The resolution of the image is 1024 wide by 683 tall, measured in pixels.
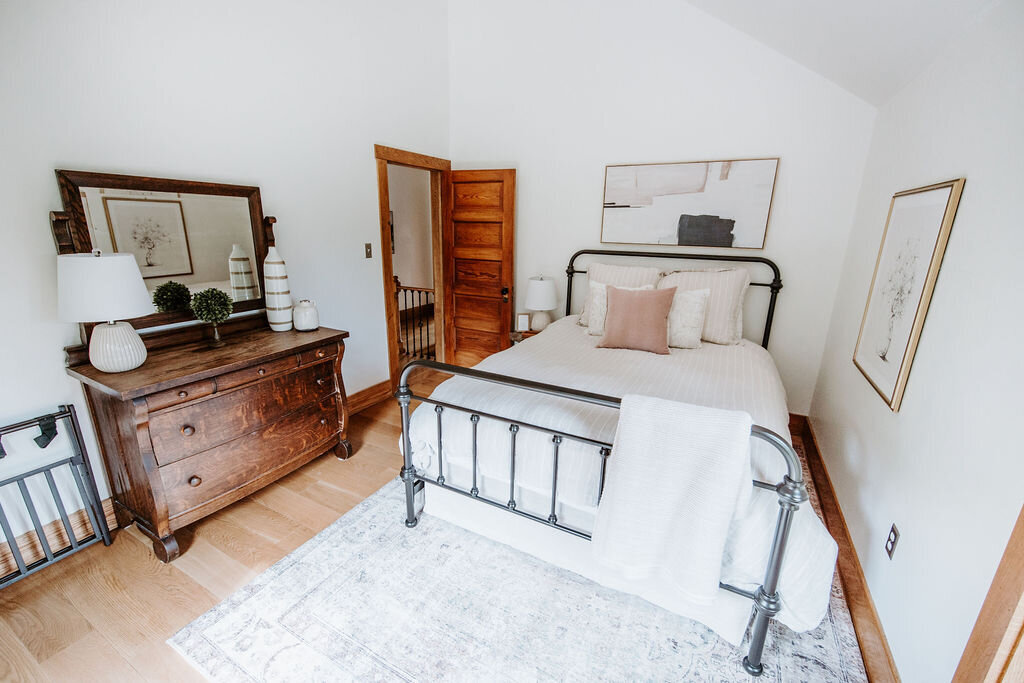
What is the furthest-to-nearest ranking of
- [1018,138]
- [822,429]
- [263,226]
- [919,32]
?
[822,429] < [263,226] < [919,32] < [1018,138]

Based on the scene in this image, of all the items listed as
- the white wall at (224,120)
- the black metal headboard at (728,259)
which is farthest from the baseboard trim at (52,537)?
the black metal headboard at (728,259)

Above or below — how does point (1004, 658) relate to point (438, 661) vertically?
above

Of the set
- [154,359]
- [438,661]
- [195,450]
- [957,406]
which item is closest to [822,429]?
[957,406]

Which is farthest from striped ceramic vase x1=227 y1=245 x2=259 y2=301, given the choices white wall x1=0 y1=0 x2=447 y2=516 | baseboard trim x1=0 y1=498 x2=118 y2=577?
baseboard trim x1=0 y1=498 x2=118 y2=577

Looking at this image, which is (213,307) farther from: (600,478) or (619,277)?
(619,277)

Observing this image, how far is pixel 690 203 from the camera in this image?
309 centimetres

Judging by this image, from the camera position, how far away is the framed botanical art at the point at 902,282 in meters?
1.49

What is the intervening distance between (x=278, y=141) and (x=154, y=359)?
1.43m

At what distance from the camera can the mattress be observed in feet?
5.37

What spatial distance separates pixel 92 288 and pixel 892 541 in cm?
306

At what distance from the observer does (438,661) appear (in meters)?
1.48

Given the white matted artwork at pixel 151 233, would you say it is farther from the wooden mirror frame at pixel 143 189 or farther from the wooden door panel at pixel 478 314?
the wooden door panel at pixel 478 314

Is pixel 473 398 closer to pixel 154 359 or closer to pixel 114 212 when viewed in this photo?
pixel 154 359

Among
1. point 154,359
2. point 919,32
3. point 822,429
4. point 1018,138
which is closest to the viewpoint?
point 1018,138
